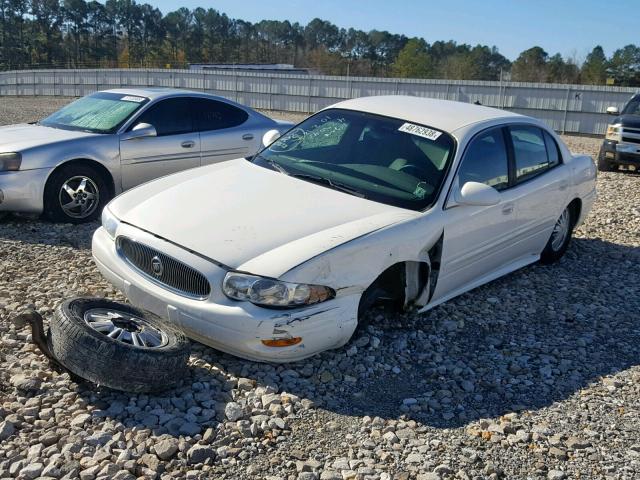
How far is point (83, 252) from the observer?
6035 millimetres

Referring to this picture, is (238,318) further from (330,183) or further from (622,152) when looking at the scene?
(622,152)

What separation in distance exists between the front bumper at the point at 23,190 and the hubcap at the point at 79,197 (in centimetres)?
24

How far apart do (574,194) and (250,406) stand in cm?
438

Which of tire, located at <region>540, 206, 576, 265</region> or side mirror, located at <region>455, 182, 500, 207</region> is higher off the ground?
side mirror, located at <region>455, 182, 500, 207</region>

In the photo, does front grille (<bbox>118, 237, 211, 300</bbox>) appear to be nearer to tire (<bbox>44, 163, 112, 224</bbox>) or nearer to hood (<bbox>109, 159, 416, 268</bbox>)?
hood (<bbox>109, 159, 416, 268</bbox>)

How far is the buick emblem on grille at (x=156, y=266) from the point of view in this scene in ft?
13.1

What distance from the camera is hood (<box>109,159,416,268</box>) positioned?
393 cm

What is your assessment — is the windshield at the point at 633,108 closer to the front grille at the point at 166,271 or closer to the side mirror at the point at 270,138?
the side mirror at the point at 270,138

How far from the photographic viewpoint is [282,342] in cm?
375

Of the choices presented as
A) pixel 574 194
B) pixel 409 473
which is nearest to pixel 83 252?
pixel 409 473

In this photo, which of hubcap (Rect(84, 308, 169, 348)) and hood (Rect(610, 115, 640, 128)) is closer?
hubcap (Rect(84, 308, 169, 348))

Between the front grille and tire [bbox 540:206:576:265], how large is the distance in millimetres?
3885

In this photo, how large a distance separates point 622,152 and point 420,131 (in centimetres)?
1001

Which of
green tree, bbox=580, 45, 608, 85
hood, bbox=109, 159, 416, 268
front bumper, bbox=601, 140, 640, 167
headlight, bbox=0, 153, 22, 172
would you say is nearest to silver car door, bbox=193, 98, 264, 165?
headlight, bbox=0, 153, 22, 172
